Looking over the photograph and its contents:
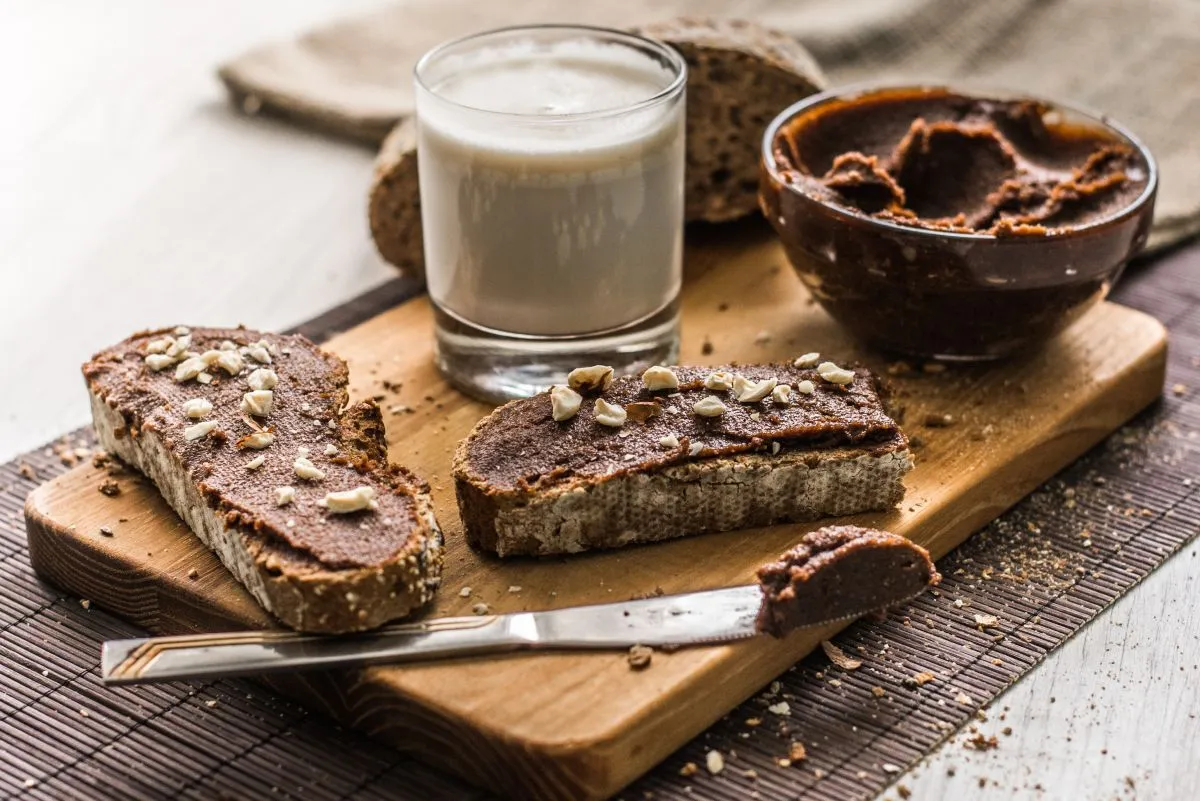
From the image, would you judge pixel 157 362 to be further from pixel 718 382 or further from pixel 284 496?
pixel 718 382

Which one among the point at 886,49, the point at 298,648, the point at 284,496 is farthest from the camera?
the point at 886,49

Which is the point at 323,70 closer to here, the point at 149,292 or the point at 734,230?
the point at 149,292

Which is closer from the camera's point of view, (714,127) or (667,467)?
(667,467)

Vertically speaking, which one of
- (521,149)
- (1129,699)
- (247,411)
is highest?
(521,149)

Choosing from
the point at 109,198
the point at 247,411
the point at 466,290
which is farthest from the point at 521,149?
the point at 109,198

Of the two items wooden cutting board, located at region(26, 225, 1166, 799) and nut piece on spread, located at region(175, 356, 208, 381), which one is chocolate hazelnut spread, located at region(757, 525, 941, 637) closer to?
wooden cutting board, located at region(26, 225, 1166, 799)

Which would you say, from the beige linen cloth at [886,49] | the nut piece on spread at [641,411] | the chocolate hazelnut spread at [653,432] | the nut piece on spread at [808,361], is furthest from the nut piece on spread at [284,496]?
the beige linen cloth at [886,49]

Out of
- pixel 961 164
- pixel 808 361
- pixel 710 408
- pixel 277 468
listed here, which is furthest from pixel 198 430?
pixel 961 164
